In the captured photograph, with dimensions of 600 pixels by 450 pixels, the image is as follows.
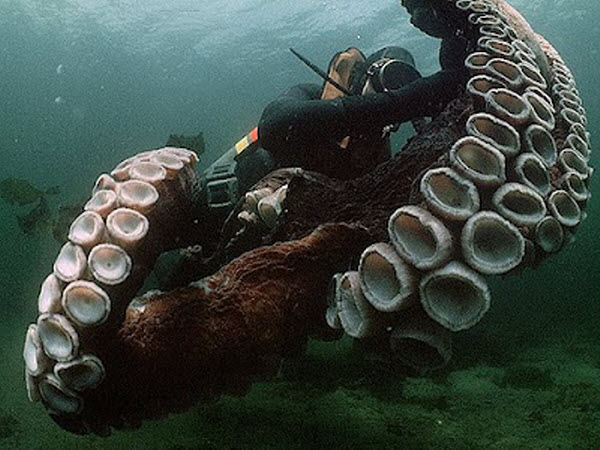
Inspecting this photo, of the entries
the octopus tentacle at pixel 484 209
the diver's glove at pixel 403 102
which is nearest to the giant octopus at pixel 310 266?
the octopus tentacle at pixel 484 209

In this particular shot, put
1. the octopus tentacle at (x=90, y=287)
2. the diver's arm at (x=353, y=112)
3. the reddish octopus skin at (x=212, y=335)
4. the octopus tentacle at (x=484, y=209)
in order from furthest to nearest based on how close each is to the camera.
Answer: the diver's arm at (x=353, y=112) < the reddish octopus skin at (x=212, y=335) < the octopus tentacle at (x=90, y=287) < the octopus tentacle at (x=484, y=209)

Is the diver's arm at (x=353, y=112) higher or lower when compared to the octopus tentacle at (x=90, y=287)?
higher

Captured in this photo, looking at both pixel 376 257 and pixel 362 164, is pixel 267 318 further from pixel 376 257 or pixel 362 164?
pixel 362 164

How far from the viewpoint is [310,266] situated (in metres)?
2.60

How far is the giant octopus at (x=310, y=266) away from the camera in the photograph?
76.9 inches

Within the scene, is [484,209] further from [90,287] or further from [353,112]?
[90,287]

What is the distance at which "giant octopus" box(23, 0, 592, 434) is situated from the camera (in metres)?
1.95

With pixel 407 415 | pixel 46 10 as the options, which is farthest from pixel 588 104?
pixel 407 415

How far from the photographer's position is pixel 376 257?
2006 millimetres

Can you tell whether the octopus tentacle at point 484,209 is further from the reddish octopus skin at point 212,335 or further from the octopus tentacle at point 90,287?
the octopus tentacle at point 90,287

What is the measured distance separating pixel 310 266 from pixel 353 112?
1.37m

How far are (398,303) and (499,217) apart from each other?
1.71 feet

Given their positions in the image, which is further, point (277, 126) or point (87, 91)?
point (87, 91)

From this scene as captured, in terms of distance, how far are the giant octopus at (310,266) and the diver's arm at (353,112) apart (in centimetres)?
48
